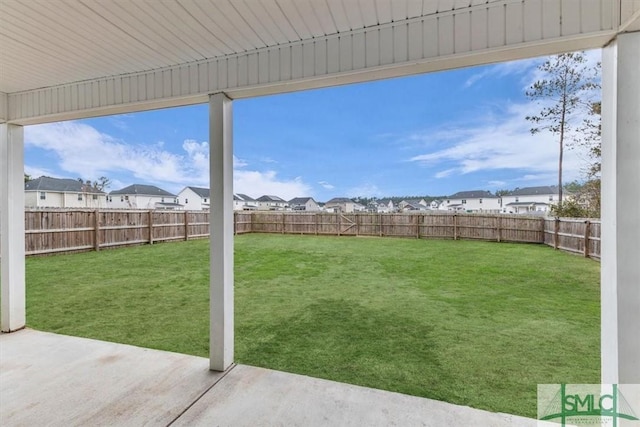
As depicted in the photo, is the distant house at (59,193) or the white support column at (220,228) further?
the distant house at (59,193)

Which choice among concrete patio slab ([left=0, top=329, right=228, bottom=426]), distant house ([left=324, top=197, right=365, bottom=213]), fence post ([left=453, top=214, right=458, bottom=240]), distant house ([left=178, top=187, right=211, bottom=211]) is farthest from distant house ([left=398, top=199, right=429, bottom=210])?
concrete patio slab ([left=0, top=329, right=228, bottom=426])

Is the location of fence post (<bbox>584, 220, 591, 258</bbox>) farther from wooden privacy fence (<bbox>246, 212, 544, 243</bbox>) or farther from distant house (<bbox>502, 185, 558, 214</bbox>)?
distant house (<bbox>502, 185, 558, 214</bbox>)

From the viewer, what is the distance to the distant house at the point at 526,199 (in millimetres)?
25078

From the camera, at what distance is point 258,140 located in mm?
30750

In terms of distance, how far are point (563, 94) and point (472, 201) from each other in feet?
75.3

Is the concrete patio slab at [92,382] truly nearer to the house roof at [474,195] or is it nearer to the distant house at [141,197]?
the distant house at [141,197]

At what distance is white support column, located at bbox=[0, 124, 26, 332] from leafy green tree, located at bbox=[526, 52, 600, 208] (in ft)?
40.0

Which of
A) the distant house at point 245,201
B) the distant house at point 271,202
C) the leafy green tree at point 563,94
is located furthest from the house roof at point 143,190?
the leafy green tree at point 563,94

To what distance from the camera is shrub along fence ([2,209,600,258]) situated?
7.42 meters

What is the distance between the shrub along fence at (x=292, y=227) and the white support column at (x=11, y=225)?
5.16 m

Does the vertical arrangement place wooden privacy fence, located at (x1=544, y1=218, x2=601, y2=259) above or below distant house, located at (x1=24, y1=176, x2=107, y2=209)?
below

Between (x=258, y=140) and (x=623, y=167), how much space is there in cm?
3109

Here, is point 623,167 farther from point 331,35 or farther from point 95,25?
point 95,25

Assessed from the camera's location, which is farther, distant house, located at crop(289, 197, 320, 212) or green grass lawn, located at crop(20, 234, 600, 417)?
distant house, located at crop(289, 197, 320, 212)
